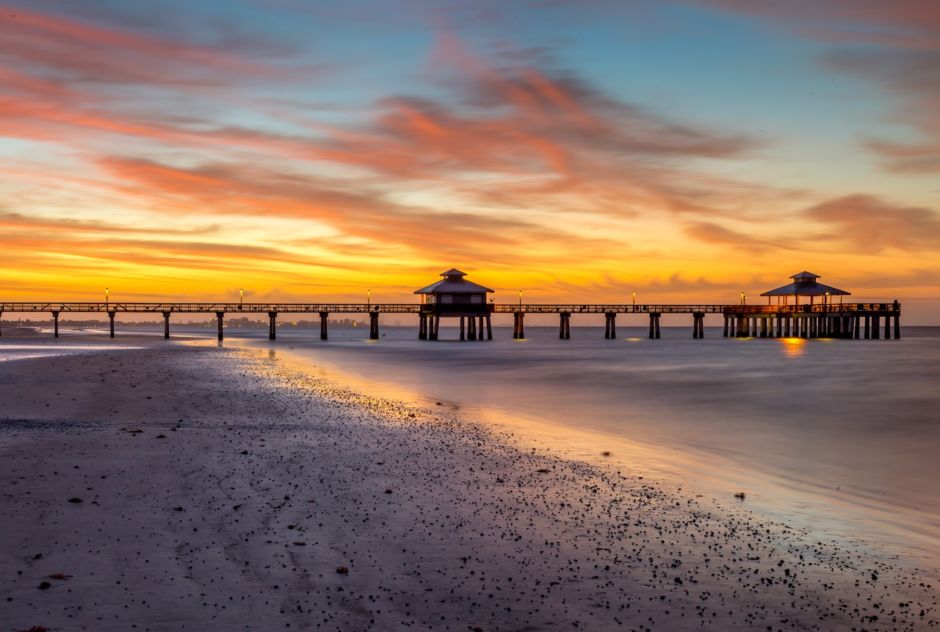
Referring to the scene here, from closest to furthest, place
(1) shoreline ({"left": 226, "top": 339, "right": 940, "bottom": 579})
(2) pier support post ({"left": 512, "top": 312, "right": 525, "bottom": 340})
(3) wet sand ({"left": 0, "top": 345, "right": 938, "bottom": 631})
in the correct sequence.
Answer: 1. (3) wet sand ({"left": 0, "top": 345, "right": 938, "bottom": 631})
2. (1) shoreline ({"left": 226, "top": 339, "right": 940, "bottom": 579})
3. (2) pier support post ({"left": 512, "top": 312, "right": 525, "bottom": 340})

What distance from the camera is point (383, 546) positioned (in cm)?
805

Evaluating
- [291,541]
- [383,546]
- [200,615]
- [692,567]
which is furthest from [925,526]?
[200,615]

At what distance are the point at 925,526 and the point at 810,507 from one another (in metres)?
1.48

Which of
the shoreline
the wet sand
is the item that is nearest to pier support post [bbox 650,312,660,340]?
the shoreline

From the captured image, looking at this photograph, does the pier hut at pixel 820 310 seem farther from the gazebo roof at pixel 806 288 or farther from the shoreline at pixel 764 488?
the shoreline at pixel 764 488

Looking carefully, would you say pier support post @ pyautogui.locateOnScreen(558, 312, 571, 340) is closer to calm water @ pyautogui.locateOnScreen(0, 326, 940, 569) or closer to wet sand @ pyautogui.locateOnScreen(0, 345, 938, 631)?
calm water @ pyautogui.locateOnScreen(0, 326, 940, 569)

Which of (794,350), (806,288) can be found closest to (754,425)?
(794,350)

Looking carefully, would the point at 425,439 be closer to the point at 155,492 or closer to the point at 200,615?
the point at 155,492

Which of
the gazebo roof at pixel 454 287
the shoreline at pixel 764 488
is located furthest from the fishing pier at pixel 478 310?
the shoreline at pixel 764 488

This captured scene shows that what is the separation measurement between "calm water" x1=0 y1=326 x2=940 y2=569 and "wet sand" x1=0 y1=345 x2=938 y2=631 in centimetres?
155

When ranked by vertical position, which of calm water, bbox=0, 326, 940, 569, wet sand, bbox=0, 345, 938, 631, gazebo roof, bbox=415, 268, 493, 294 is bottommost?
calm water, bbox=0, 326, 940, 569

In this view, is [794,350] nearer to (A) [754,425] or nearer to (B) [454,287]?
(B) [454,287]

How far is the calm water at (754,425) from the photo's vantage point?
1162cm

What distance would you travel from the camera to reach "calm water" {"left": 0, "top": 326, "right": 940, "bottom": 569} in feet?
38.1
